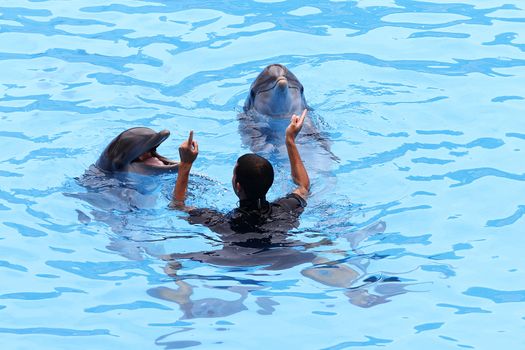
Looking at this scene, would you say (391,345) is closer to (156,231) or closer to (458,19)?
(156,231)

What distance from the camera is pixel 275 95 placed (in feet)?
27.2

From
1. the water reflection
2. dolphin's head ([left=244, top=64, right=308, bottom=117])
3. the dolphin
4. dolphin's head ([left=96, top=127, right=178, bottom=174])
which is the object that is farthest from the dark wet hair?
dolphin's head ([left=244, top=64, right=308, bottom=117])

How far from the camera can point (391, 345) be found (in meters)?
5.77

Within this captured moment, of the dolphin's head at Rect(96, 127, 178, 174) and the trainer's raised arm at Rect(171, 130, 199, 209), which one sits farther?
the dolphin's head at Rect(96, 127, 178, 174)

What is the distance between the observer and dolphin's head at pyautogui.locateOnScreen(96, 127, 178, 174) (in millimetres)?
7336

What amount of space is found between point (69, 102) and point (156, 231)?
254cm

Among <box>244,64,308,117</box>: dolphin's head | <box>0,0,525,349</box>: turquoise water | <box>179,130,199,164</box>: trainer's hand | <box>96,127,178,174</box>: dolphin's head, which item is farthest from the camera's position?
<box>244,64,308,117</box>: dolphin's head

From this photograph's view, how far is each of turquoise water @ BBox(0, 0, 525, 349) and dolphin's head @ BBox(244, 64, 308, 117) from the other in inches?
11.8

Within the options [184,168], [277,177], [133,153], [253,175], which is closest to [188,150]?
[184,168]

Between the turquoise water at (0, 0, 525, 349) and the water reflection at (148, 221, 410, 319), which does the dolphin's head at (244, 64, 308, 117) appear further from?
the water reflection at (148, 221, 410, 319)

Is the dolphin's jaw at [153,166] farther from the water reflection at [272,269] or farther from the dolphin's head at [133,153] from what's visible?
the water reflection at [272,269]

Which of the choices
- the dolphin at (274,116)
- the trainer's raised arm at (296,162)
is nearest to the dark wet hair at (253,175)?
the trainer's raised arm at (296,162)

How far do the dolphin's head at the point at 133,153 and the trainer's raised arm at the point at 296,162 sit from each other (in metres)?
0.83

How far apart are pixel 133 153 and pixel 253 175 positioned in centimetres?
138
